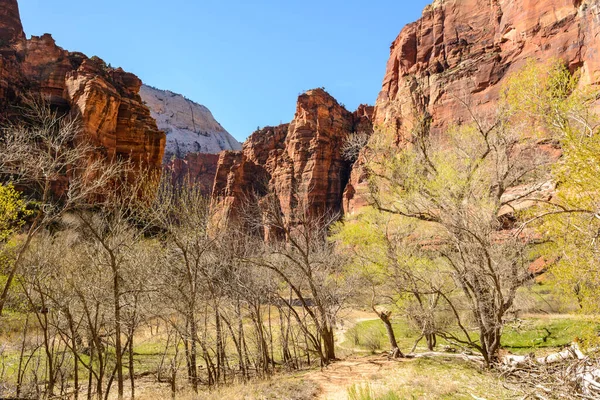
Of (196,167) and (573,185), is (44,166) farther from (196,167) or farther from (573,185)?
(196,167)

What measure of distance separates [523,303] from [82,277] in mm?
24049

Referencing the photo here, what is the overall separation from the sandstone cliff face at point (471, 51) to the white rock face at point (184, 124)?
308 ft

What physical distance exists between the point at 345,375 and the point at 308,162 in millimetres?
72430

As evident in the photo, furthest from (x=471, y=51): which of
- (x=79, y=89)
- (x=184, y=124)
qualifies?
(x=184, y=124)

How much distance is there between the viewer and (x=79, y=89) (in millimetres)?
47188

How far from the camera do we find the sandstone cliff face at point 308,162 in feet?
259

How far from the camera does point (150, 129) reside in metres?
53.2

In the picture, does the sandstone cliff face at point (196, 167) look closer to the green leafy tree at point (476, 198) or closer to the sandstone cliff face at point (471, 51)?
the sandstone cliff face at point (471, 51)

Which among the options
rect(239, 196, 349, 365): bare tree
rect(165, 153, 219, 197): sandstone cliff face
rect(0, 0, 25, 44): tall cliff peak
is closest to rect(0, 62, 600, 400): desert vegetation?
rect(239, 196, 349, 365): bare tree

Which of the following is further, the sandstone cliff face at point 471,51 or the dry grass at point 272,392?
the sandstone cliff face at point 471,51

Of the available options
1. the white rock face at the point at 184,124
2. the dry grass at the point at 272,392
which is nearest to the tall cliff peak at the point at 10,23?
the dry grass at the point at 272,392

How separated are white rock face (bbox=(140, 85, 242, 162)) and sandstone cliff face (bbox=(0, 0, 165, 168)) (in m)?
Result: 77.3

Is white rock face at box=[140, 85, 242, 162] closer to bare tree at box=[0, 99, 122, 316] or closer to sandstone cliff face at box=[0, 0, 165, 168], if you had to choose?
sandstone cliff face at box=[0, 0, 165, 168]

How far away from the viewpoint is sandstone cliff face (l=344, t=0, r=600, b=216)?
39250 millimetres
